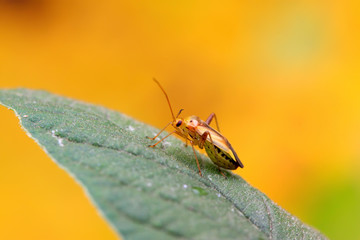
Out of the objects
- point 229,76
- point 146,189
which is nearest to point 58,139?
point 146,189

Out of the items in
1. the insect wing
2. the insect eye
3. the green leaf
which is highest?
the insect eye

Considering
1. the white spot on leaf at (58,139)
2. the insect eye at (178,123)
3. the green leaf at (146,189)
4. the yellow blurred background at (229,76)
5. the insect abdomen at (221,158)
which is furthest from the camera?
the yellow blurred background at (229,76)

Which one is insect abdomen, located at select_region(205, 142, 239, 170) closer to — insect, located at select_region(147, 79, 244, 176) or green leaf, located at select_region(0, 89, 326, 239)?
insect, located at select_region(147, 79, 244, 176)

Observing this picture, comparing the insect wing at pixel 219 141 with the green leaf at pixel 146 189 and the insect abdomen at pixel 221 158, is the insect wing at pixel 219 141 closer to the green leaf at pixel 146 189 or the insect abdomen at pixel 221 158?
the insect abdomen at pixel 221 158

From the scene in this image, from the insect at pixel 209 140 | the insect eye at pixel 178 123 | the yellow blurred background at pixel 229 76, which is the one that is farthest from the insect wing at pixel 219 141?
the yellow blurred background at pixel 229 76

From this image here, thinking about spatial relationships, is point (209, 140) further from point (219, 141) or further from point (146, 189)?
point (146, 189)

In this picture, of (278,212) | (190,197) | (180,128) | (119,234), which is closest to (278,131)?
(180,128)

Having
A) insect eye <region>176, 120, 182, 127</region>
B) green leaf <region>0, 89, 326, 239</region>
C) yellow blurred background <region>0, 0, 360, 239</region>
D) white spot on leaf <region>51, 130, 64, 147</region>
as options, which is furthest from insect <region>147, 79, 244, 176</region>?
yellow blurred background <region>0, 0, 360, 239</region>
